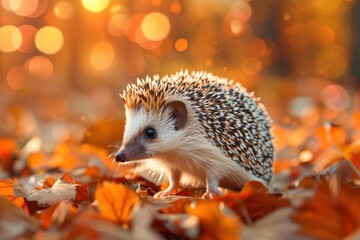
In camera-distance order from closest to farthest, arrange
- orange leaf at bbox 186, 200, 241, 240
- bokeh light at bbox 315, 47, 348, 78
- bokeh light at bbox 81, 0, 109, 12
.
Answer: orange leaf at bbox 186, 200, 241, 240 → bokeh light at bbox 81, 0, 109, 12 → bokeh light at bbox 315, 47, 348, 78

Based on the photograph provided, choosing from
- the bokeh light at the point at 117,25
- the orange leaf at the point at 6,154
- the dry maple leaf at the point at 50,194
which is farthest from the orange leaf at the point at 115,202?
the bokeh light at the point at 117,25

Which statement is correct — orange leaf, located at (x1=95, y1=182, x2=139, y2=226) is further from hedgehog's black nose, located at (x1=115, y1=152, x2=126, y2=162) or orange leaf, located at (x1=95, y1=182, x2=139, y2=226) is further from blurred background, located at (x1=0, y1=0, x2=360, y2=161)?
blurred background, located at (x1=0, y1=0, x2=360, y2=161)

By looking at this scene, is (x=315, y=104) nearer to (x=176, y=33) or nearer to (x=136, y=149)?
(x=176, y=33)

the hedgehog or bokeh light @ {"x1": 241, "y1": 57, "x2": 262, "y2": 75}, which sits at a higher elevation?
the hedgehog

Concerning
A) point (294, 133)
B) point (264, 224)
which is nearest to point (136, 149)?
point (264, 224)

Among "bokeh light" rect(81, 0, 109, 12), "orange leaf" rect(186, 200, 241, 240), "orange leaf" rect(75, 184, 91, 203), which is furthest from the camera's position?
"bokeh light" rect(81, 0, 109, 12)

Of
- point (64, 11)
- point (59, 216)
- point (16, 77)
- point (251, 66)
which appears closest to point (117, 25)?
point (64, 11)

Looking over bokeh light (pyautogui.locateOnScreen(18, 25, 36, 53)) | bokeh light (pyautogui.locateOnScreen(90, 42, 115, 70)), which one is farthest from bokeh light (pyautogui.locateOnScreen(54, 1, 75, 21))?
bokeh light (pyautogui.locateOnScreen(90, 42, 115, 70))
